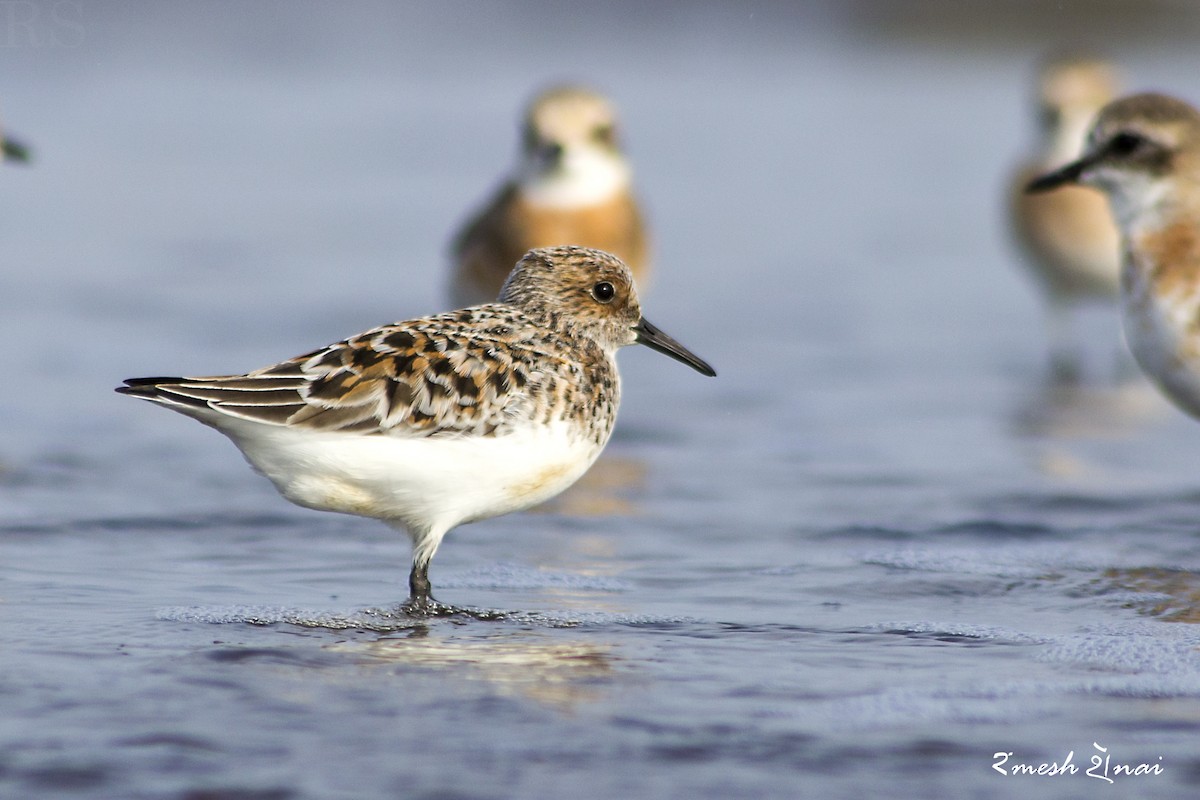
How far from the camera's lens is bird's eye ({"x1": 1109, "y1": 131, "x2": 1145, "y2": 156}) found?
28.0 ft

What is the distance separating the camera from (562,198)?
1115 centimetres

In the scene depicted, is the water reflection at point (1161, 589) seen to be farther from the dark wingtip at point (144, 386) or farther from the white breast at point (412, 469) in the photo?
the dark wingtip at point (144, 386)

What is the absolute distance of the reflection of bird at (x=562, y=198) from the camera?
35.9ft

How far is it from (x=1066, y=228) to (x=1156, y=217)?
4.04m

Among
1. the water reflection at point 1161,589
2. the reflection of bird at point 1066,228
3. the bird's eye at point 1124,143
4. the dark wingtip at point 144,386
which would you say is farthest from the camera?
the reflection of bird at point 1066,228

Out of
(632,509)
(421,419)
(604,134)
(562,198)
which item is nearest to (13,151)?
(562,198)

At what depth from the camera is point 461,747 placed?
477 centimetres

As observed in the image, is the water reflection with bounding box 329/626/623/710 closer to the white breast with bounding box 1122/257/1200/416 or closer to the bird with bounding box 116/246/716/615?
the bird with bounding box 116/246/716/615

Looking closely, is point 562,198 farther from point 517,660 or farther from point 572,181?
point 517,660

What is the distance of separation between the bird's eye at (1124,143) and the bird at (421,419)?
3.44 meters

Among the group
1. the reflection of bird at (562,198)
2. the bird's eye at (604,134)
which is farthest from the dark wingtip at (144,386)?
the bird's eye at (604,134)

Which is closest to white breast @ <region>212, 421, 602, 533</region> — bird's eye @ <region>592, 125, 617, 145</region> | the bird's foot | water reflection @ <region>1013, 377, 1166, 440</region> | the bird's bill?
the bird's foot

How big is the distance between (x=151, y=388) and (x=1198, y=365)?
440cm

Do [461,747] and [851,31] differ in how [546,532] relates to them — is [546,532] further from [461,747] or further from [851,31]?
[851,31]
